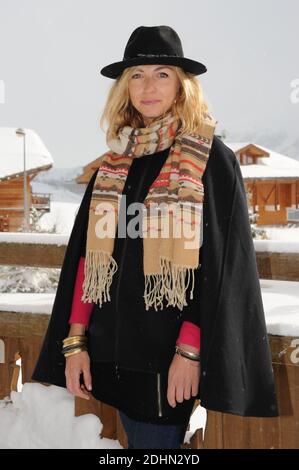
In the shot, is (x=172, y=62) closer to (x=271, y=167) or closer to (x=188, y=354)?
(x=188, y=354)

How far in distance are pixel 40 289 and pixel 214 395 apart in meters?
10.1

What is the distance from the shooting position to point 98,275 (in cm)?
205

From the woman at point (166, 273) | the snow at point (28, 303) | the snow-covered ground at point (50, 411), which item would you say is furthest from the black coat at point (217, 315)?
the snow at point (28, 303)

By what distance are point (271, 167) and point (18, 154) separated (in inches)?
551

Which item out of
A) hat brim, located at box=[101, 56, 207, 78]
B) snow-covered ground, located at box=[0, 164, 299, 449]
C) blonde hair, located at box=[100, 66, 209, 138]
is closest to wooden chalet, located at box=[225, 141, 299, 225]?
snow-covered ground, located at box=[0, 164, 299, 449]

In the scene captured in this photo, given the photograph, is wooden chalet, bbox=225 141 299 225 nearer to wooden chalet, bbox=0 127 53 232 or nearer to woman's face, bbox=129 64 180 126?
wooden chalet, bbox=0 127 53 232

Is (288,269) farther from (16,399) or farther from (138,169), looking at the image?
(16,399)

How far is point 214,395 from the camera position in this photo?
187 cm

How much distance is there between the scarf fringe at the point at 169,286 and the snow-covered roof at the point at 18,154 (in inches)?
930

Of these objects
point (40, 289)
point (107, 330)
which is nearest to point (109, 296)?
point (107, 330)

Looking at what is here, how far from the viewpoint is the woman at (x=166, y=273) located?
1.87m

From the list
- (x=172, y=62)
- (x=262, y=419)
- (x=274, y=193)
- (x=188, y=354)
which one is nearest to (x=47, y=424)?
(x=262, y=419)

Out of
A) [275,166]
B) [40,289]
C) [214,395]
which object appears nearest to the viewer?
[214,395]


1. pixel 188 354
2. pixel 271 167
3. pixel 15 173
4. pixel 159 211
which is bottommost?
pixel 188 354
